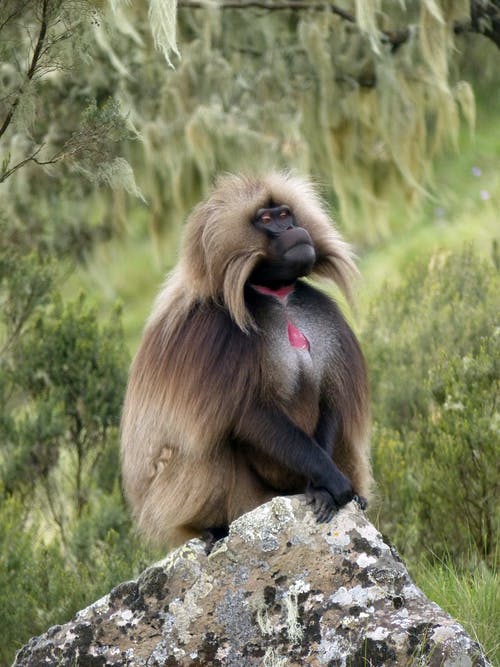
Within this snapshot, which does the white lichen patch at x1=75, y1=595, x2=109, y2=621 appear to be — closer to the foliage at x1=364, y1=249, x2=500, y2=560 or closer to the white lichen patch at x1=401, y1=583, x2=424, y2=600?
the white lichen patch at x1=401, y1=583, x2=424, y2=600

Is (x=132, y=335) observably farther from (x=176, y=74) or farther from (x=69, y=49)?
(x=69, y=49)

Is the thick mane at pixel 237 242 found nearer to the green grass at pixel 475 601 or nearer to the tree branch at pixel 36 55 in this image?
the tree branch at pixel 36 55

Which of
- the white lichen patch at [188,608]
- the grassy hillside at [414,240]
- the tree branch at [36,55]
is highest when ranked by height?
the tree branch at [36,55]

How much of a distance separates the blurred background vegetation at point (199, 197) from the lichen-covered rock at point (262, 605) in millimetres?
718

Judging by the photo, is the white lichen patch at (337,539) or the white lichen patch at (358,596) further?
the white lichen patch at (337,539)

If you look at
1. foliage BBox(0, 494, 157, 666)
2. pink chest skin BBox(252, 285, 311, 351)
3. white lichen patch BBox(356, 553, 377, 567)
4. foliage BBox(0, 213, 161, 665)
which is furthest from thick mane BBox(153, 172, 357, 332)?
foliage BBox(0, 213, 161, 665)

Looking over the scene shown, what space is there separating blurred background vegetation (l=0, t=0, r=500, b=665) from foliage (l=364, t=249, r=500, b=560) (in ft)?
0.04

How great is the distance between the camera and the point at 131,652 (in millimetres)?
3400

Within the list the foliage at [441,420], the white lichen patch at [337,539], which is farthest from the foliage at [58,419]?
the white lichen patch at [337,539]

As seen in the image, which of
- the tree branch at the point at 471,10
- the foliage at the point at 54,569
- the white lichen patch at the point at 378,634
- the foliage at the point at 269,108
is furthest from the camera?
the foliage at the point at 269,108

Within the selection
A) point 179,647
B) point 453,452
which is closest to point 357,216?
point 453,452

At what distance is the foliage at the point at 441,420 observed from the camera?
5117 millimetres

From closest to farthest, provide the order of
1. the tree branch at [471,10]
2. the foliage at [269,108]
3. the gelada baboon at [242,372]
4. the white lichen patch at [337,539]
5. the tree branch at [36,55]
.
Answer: the white lichen patch at [337,539] < the tree branch at [36,55] < the gelada baboon at [242,372] < the tree branch at [471,10] < the foliage at [269,108]

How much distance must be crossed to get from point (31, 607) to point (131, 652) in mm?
1787
